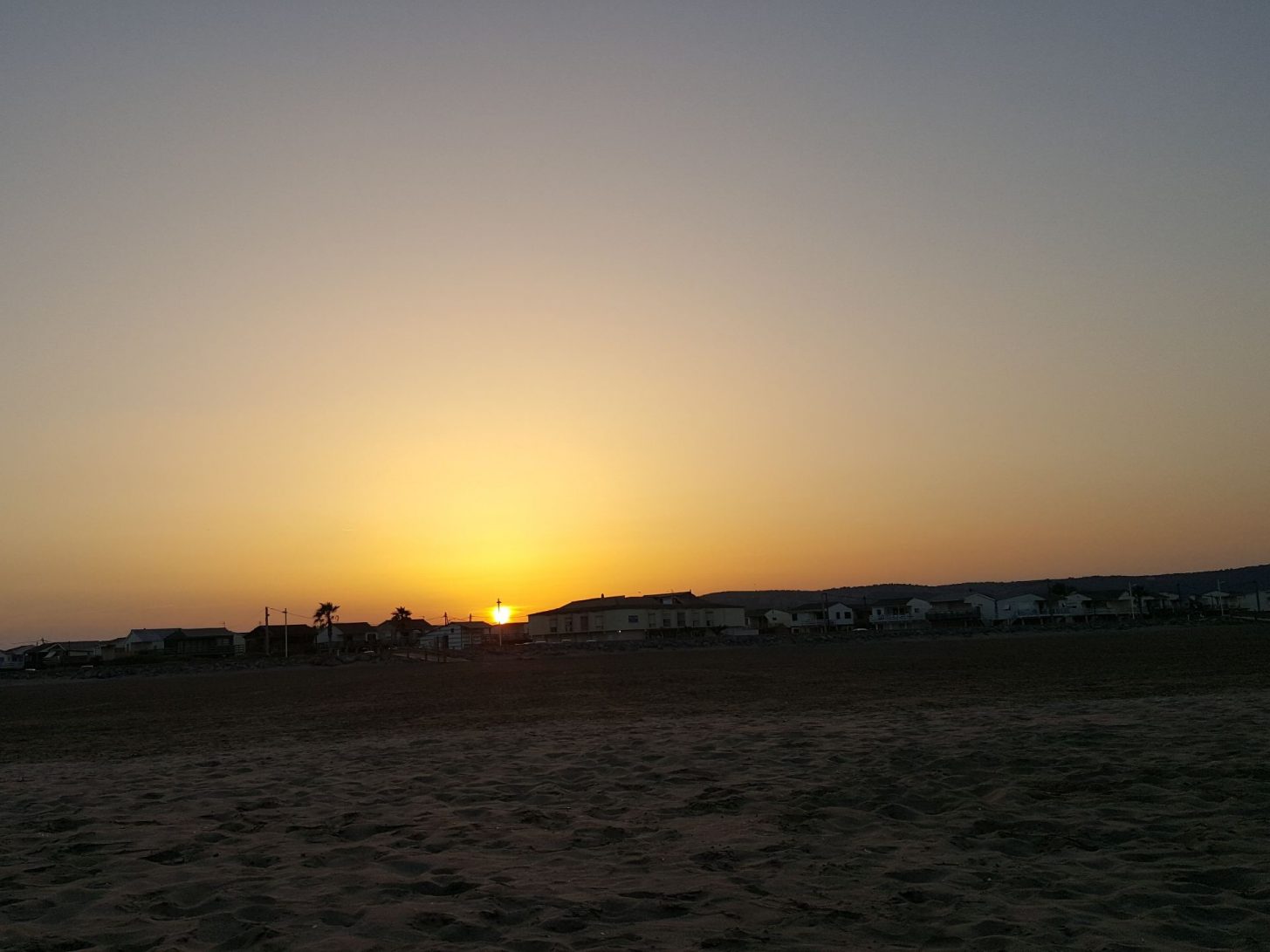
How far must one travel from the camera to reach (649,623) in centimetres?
11575

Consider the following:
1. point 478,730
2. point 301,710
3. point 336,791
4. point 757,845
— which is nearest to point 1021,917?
point 757,845

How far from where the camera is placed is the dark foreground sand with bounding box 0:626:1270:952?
5.50m

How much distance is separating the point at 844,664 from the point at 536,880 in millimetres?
33141

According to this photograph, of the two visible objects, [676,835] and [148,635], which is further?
[148,635]

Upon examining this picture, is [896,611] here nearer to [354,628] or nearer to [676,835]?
[354,628]

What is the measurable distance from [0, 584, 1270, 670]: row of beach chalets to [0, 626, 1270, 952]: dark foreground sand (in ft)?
304

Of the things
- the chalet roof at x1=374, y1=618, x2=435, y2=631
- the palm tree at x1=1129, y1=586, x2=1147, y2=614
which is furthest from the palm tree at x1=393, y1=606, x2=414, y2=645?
the palm tree at x1=1129, y1=586, x2=1147, y2=614

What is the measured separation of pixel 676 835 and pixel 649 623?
358ft

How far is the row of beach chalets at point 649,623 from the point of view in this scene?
114 meters

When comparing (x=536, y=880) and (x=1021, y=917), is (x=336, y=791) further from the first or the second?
(x=1021, y=917)

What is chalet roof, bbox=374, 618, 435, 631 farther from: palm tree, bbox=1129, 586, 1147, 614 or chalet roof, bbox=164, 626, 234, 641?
palm tree, bbox=1129, 586, 1147, 614

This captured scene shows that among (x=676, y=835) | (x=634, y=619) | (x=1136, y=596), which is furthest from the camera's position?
(x=1136, y=596)

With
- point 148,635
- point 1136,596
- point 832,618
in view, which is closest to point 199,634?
point 148,635

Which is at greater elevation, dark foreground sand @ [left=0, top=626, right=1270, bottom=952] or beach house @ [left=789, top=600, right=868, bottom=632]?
dark foreground sand @ [left=0, top=626, right=1270, bottom=952]
